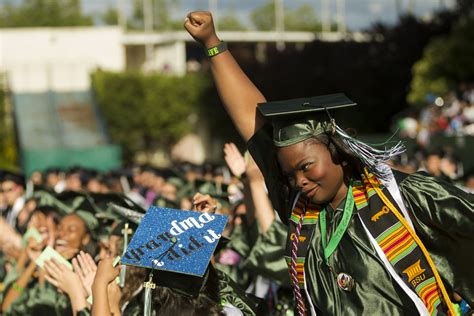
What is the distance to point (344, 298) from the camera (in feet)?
14.0

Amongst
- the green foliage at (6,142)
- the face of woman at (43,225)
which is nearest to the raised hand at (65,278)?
the face of woman at (43,225)

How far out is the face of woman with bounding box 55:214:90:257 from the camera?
7352 millimetres

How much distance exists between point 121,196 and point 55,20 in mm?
65884

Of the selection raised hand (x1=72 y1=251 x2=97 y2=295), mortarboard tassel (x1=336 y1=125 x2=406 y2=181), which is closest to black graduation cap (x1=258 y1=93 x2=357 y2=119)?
mortarboard tassel (x1=336 y1=125 x2=406 y2=181)

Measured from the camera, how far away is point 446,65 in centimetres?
2697

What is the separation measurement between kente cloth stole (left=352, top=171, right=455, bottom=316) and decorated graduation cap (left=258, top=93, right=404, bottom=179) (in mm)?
133

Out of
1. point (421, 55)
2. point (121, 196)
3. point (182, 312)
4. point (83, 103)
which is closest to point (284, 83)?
point (421, 55)

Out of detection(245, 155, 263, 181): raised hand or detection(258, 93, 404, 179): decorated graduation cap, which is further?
detection(245, 155, 263, 181): raised hand

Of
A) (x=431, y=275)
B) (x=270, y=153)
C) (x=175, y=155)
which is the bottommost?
(x=175, y=155)

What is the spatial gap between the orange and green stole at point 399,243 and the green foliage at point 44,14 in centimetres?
6607

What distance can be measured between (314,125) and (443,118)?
18.3m

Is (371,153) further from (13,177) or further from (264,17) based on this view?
(264,17)

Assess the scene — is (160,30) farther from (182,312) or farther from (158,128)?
(182,312)

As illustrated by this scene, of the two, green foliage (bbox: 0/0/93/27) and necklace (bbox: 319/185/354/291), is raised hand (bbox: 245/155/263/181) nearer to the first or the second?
necklace (bbox: 319/185/354/291)
